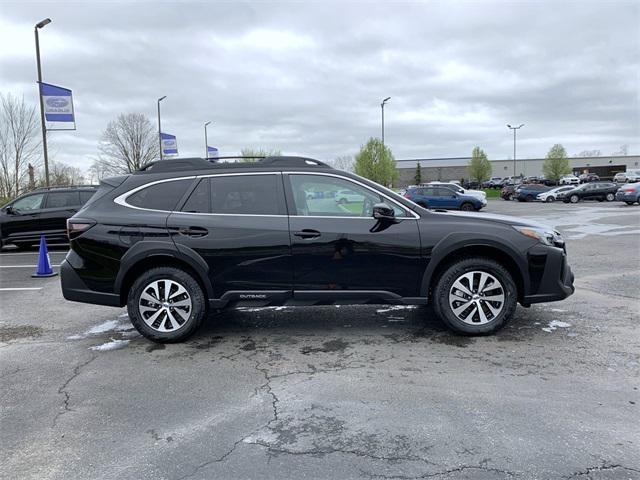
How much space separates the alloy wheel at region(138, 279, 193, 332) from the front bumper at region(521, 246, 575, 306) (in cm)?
356

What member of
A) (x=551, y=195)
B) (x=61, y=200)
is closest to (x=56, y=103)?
(x=61, y=200)

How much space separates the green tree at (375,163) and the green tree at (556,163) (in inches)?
1944

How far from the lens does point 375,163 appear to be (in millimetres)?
57688

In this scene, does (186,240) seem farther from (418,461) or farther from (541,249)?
(541,249)

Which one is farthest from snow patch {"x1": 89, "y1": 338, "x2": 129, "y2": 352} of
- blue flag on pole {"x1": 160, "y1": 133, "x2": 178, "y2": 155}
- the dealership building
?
the dealership building

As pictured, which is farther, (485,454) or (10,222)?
(10,222)

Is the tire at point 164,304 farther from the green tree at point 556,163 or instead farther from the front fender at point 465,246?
the green tree at point 556,163

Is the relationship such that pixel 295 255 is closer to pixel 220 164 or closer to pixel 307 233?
pixel 307 233

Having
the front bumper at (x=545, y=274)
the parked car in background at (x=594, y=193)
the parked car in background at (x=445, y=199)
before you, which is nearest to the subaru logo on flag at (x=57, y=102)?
the parked car in background at (x=445, y=199)

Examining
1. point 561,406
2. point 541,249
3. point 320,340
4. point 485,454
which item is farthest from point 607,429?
point 320,340

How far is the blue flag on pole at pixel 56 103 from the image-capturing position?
18000 mm

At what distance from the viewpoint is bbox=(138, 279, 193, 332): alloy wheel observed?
16.6ft

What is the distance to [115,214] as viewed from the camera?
16.8 feet

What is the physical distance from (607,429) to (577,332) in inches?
88.9
